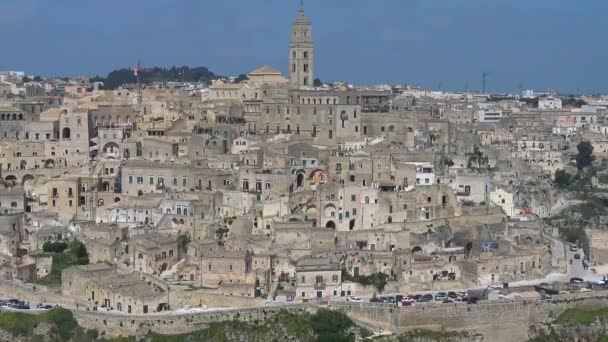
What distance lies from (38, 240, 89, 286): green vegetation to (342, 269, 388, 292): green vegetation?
28.5 ft

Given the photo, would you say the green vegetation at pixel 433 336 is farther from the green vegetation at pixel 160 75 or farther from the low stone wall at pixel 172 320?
the green vegetation at pixel 160 75

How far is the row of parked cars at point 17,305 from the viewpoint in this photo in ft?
118

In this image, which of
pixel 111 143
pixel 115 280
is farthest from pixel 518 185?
pixel 115 280

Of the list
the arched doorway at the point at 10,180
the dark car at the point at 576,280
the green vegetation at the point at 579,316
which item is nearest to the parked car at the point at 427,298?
the green vegetation at the point at 579,316

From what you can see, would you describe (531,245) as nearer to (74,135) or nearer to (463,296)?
(463,296)

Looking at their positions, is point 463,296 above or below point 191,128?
below

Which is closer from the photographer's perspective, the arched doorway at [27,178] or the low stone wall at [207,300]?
the low stone wall at [207,300]

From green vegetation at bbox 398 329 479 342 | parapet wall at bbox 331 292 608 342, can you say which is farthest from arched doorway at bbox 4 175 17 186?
green vegetation at bbox 398 329 479 342

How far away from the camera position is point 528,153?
60875 mm

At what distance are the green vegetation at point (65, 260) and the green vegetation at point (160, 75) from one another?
5867 centimetres

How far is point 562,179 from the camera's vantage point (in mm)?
57875

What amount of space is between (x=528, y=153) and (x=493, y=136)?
3.38m

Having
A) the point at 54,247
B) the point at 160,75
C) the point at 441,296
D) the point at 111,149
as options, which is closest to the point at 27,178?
the point at 111,149

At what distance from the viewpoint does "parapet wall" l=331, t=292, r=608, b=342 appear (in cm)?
3478
